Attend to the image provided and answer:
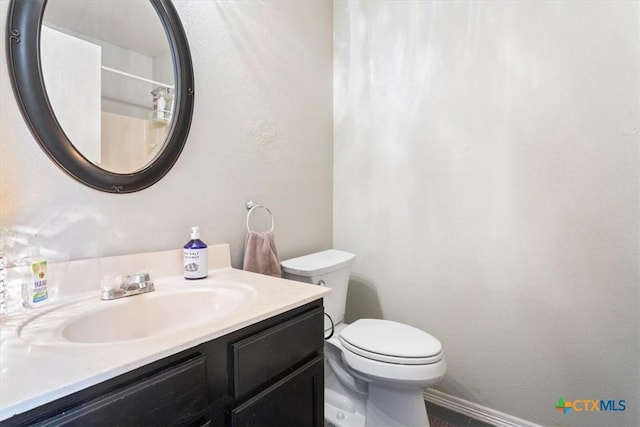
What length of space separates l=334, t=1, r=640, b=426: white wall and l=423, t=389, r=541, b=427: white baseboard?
31mm

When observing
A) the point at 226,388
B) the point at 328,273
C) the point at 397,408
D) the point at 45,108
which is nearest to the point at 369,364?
the point at 397,408

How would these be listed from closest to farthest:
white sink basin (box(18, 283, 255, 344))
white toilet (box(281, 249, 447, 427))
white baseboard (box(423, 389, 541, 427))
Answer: white sink basin (box(18, 283, 255, 344)) < white toilet (box(281, 249, 447, 427)) < white baseboard (box(423, 389, 541, 427))

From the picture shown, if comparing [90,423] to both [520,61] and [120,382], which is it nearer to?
[120,382]

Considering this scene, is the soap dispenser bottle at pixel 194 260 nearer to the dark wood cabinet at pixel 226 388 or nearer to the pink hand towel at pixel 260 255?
the pink hand towel at pixel 260 255

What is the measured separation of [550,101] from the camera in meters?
1.34

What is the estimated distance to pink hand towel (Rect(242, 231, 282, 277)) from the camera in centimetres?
131

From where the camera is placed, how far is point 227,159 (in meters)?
1.32

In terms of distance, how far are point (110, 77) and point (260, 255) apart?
0.80 m

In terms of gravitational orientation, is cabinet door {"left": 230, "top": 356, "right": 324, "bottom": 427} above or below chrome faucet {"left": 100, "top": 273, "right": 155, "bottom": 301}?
below

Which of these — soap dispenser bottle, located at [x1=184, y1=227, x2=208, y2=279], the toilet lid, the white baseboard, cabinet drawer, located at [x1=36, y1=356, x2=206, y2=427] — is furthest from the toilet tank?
cabinet drawer, located at [x1=36, y1=356, x2=206, y2=427]

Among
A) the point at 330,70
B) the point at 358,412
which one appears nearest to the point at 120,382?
the point at 358,412

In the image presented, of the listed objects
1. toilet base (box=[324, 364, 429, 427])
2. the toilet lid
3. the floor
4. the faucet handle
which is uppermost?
the faucet handle

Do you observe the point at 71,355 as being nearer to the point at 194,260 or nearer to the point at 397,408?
the point at 194,260

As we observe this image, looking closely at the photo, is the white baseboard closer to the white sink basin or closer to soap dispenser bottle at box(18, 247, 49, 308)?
the white sink basin
